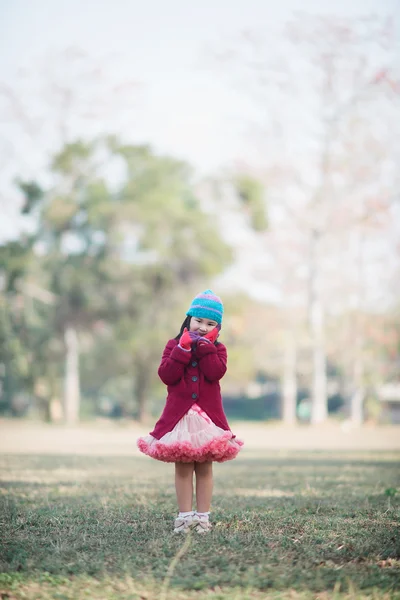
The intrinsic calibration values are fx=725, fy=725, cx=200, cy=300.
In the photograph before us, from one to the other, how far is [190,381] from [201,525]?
0.79 m

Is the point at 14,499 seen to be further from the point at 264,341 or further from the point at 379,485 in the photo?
the point at 264,341

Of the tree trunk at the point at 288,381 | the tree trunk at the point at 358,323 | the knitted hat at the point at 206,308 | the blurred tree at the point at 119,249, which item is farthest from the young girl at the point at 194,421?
the tree trunk at the point at 358,323

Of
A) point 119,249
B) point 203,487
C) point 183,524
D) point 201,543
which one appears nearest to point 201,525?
point 183,524

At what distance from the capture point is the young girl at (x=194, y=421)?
13.0 ft

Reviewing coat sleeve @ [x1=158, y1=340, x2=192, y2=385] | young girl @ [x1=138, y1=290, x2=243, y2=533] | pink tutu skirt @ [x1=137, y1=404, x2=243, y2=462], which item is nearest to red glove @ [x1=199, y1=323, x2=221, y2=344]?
young girl @ [x1=138, y1=290, x2=243, y2=533]

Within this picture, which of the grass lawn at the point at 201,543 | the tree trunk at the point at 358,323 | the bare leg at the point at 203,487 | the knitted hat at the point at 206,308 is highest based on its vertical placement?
the tree trunk at the point at 358,323

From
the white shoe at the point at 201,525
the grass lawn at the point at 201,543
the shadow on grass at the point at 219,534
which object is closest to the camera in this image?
the grass lawn at the point at 201,543

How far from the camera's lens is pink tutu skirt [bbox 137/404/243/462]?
12.9 feet

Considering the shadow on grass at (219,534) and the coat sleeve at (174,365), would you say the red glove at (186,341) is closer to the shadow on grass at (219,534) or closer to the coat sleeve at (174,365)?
the coat sleeve at (174,365)

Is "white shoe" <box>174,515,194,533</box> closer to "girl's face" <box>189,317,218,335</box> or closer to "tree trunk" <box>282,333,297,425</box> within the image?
"girl's face" <box>189,317,218,335</box>

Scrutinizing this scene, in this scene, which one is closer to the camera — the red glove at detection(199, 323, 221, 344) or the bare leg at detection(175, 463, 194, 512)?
the bare leg at detection(175, 463, 194, 512)

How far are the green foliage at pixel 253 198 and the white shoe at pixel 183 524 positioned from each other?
21.0 m

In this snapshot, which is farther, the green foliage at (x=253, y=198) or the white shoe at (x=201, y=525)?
the green foliage at (x=253, y=198)

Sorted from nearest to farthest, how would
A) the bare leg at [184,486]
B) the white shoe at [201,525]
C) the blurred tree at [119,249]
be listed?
the white shoe at [201,525], the bare leg at [184,486], the blurred tree at [119,249]
